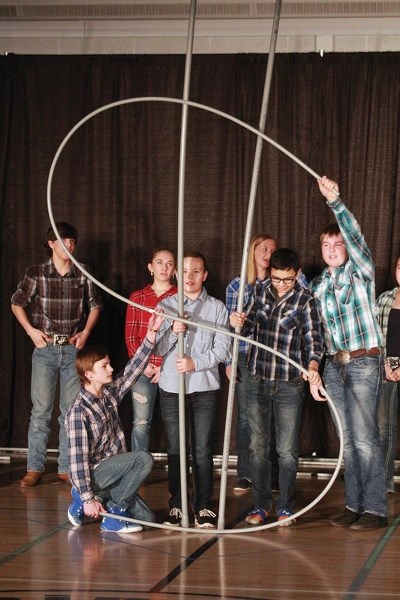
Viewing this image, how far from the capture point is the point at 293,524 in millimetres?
5246

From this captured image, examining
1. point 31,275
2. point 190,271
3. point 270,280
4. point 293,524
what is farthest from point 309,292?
point 31,275

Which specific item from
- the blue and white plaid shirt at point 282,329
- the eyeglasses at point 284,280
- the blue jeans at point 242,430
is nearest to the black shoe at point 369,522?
the blue and white plaid shirt at point 282,329

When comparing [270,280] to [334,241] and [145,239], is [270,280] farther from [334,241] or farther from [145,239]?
[145,239]

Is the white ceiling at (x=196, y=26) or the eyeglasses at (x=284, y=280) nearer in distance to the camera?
the eyeglasses at (x=284, y=280)

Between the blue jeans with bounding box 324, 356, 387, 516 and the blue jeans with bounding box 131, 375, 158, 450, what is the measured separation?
54.4 inches

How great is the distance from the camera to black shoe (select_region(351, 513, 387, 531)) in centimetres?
509

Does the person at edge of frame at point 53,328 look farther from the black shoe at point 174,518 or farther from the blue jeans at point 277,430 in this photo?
the blue jeans at point 277,430

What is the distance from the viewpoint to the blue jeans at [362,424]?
510cm

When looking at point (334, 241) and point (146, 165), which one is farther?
point (146, 165)

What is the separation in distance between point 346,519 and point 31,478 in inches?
81.4

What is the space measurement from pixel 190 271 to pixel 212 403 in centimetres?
68

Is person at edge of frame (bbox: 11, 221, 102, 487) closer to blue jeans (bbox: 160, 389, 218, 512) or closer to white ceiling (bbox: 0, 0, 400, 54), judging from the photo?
blue jeans (bbox: 160, 389, 218, 512)

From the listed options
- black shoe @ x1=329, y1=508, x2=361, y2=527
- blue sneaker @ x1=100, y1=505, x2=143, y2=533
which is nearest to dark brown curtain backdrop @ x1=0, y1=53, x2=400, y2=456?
black shoe @ x1=329, y1=508, x2=361, y2=527

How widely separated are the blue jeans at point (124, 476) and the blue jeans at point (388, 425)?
1.59m
